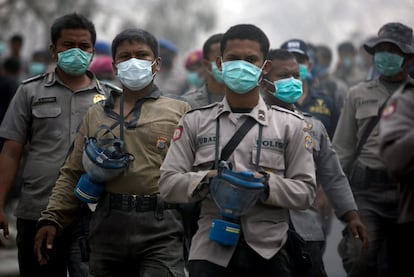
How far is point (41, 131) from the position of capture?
5.59 meters

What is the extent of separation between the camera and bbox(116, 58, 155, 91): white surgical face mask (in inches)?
197

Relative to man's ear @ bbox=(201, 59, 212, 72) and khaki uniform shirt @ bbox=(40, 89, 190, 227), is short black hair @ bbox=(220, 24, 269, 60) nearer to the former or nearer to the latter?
khaki uniform shirt @ bbox=(40, 89, 190, 227)

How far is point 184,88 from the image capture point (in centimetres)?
1141

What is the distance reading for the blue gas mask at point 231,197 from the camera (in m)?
4.01

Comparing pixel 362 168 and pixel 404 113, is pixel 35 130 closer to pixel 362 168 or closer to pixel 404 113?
pixel 362 168

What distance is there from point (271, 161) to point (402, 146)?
3.07 feet

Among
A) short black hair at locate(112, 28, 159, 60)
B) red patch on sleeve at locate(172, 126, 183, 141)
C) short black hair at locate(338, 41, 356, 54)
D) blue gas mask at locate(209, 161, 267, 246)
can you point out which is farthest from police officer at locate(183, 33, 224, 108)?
short black hair at locate(338, 41, 356, 54)

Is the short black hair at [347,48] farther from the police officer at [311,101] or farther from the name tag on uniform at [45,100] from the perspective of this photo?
the name tag on uniform at [45,100]

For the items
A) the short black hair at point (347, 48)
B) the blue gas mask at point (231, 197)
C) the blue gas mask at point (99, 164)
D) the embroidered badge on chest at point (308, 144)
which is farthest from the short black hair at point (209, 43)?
the short black hair at point (347, 48)

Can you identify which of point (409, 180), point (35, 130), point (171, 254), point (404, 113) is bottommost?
point (171, 254)

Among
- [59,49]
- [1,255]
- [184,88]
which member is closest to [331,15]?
[184,88]

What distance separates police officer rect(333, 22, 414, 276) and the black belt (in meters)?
1.72

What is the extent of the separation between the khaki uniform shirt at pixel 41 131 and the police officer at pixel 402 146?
101 inches

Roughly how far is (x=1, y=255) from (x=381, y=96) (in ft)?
16.3
